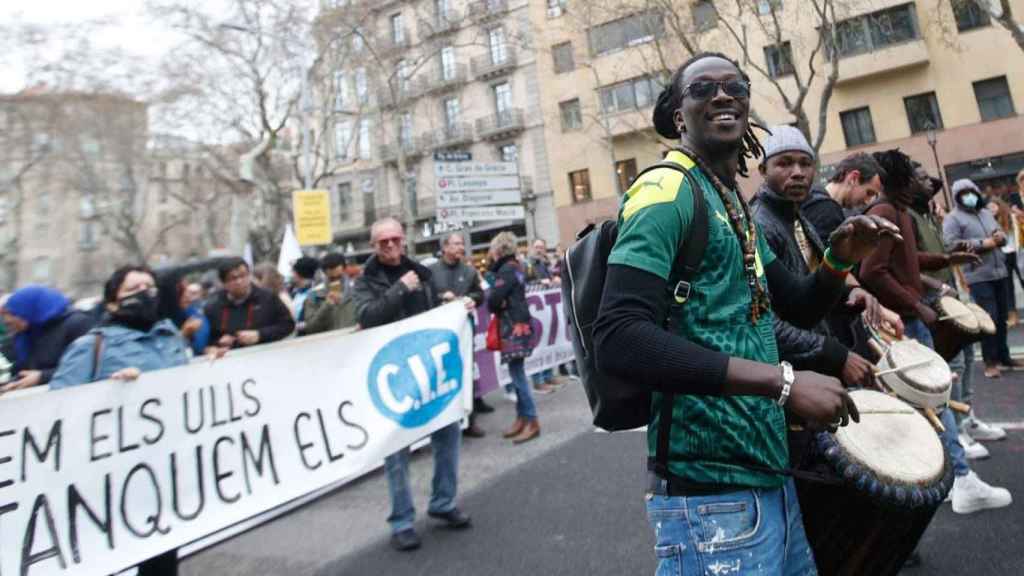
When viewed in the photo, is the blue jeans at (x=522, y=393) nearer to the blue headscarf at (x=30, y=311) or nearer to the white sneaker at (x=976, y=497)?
the white sneaker at (x=976, y=497)

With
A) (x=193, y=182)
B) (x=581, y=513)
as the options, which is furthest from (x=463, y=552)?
(x=193, y=182)

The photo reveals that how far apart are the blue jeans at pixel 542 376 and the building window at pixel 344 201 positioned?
3113cm

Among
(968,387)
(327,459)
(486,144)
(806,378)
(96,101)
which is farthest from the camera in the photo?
(486,144)

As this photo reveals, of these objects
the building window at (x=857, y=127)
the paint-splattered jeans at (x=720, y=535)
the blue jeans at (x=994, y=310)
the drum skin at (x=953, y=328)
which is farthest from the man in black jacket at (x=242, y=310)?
the building window at (x=857, y=127)

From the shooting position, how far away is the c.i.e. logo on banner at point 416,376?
4.21m

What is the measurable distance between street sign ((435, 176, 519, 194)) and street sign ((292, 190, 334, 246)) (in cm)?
437

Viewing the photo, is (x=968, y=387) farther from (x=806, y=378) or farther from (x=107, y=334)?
(x=107, y=334)

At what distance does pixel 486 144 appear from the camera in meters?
32.6

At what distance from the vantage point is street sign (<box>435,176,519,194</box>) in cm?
1031

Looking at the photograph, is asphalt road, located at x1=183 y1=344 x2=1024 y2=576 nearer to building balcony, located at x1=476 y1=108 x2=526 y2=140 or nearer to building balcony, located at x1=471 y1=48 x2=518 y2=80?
building balcony, located at x1=476 y1=108 x2=526 y2=140

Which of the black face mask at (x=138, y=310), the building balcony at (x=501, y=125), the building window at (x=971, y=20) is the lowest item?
the black face mask at (x=138, y=310)

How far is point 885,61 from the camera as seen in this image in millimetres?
22500

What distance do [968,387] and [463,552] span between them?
150 inches

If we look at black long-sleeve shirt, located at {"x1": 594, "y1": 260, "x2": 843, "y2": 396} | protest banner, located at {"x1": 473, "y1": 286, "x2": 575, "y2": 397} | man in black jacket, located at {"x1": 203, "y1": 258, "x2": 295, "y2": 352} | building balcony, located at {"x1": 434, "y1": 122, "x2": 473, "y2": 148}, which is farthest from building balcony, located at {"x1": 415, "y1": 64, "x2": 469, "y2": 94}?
black long-sleeve shirt, located at {"x1": 594, "y1": 260, "x2": 843, "y2": 396}
